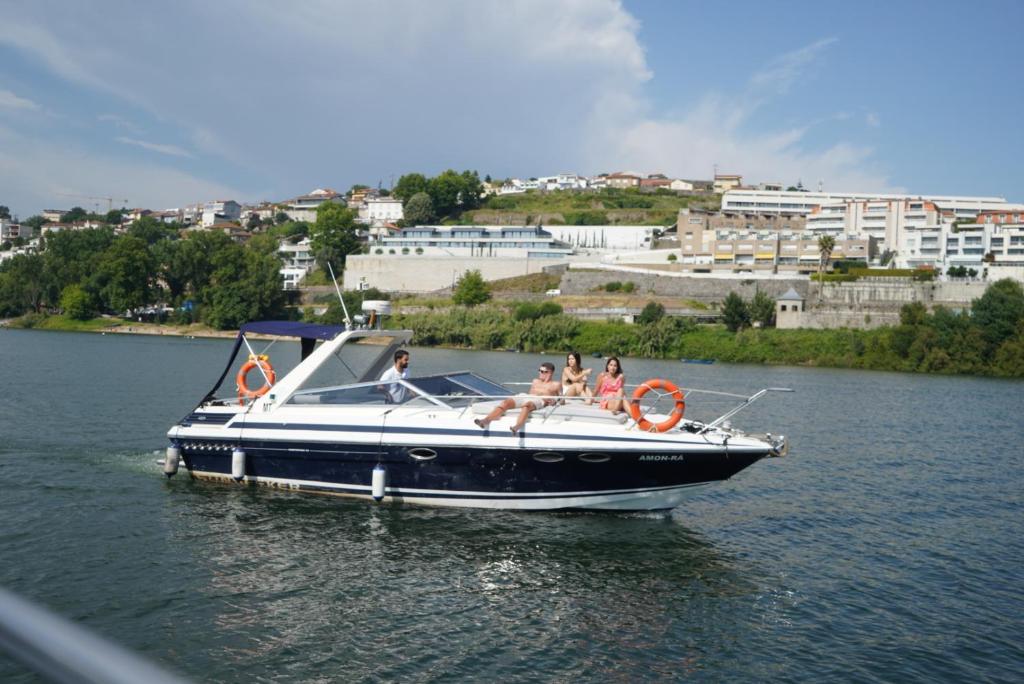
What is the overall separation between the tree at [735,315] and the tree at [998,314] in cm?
1830

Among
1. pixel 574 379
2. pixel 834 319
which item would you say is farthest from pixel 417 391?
pixel 834 319

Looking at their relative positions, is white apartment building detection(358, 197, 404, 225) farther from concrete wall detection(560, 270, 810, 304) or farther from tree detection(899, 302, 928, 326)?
tree detection(899, 302, 928, 326)

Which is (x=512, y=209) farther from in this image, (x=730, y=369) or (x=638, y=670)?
(x=638, y=670)

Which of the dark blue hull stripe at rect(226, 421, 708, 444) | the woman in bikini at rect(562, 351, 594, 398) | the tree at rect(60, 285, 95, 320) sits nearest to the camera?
the dark blue hull stripe at rect(226, 421, 708, 444)

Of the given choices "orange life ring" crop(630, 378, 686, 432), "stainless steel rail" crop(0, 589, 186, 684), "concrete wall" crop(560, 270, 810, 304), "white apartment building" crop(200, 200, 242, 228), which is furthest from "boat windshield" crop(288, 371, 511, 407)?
"white apartment building" crop(200, 200, 242, 228)

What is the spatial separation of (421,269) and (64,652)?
108 m

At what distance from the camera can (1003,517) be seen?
17.3 metres

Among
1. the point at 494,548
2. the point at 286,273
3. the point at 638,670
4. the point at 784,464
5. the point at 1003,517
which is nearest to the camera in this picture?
the point at 638,670

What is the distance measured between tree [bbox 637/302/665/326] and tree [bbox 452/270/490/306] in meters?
22.9

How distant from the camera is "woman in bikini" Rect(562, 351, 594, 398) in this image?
51.4 ft

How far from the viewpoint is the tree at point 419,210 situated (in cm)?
14188

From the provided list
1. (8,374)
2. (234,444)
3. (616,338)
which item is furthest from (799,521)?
(616,338)

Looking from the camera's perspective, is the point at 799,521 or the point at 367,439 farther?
the point at 799,521

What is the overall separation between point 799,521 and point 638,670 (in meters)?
7.91
